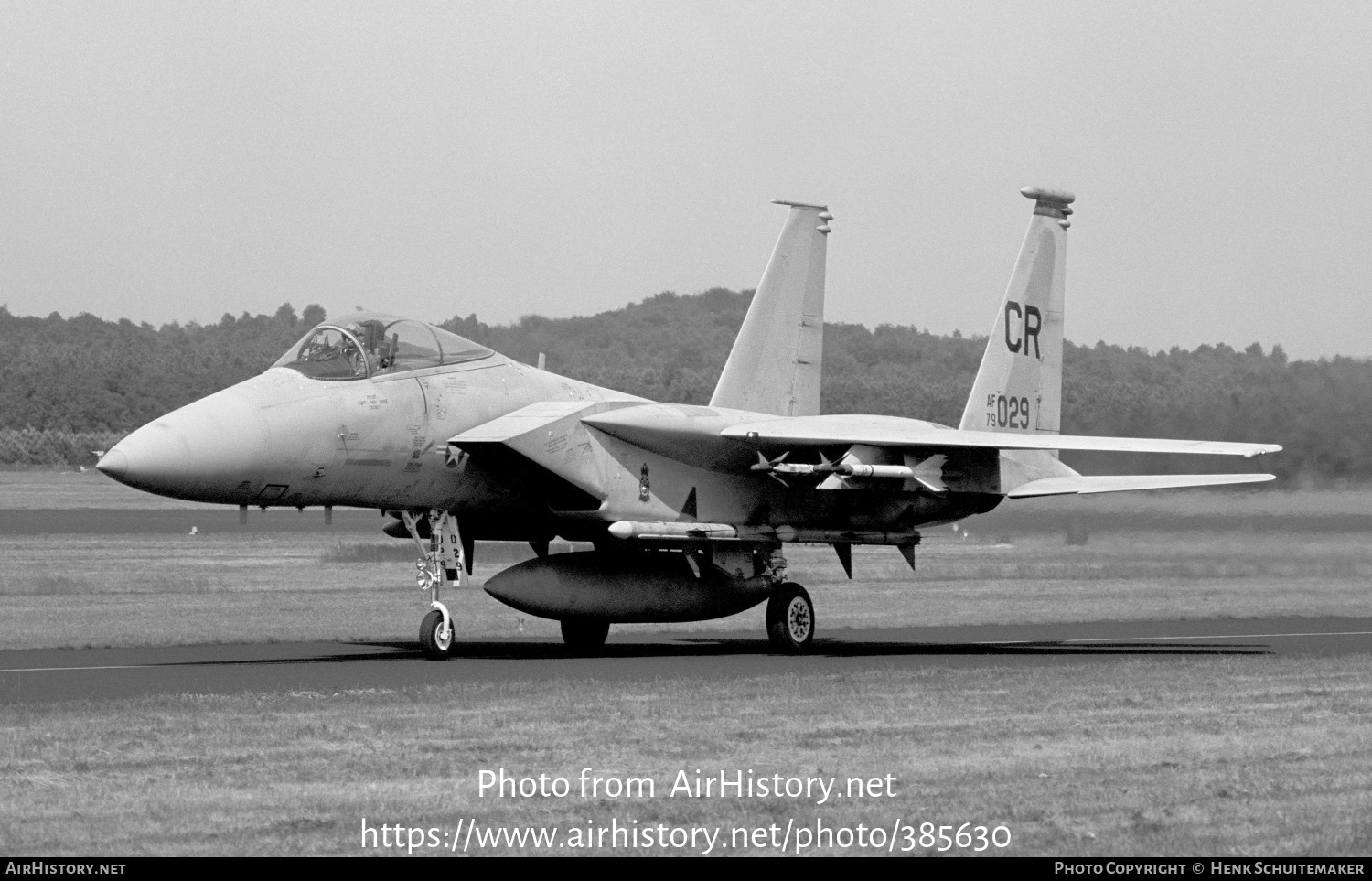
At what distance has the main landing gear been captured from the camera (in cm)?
1557

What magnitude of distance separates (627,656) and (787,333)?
5.29 m

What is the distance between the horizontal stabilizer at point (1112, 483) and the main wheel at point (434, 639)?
6251mm

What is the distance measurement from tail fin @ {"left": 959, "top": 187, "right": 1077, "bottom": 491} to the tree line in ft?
9.06

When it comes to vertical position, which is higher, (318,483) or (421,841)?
(318,483)

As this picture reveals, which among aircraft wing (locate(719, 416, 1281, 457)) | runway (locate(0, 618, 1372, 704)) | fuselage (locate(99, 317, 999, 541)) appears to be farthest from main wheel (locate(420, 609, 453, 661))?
aircraft wing (locate(719, 416, 1281, 457))

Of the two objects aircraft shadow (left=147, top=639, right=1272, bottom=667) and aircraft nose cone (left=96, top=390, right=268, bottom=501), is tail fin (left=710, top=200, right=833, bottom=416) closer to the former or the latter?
aircraft shadow (left=147, top=639, right=1272, bottom=667)

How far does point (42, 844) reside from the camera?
7078 millimetres

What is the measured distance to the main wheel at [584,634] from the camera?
58.1 ft

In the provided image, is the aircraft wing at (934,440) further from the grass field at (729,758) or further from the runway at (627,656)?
the grass field at (729,758)

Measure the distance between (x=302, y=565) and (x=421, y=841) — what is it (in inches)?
1021

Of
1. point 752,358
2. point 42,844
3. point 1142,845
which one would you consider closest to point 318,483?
point 752,358

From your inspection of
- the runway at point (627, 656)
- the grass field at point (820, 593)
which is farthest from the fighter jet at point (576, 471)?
the grass field at point (820, 593)

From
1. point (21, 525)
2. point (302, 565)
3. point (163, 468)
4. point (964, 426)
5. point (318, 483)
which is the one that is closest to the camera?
point (163, 468)

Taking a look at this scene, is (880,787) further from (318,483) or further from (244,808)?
(318,483)
